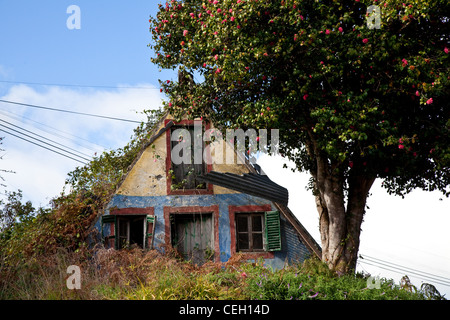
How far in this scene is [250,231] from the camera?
50.4ft

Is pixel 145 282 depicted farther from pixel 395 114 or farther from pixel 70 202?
pixel 395 114

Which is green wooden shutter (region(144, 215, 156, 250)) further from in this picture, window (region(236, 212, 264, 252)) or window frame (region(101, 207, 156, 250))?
window (region(236, 212, 264, 252))

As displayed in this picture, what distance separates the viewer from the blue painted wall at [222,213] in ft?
49.2

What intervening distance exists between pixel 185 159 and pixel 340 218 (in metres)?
5.67

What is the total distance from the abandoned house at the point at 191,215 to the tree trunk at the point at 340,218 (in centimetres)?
149

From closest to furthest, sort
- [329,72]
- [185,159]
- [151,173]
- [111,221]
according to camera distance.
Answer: [329,72]
[111,221]
[151,173]
[185,159]

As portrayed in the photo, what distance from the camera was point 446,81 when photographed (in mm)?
10547

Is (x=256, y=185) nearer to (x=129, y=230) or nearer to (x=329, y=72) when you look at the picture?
(x=329, y=72)

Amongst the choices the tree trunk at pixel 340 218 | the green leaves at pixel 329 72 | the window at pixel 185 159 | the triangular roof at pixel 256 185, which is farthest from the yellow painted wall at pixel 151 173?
the tree trunk at pixel 340 218

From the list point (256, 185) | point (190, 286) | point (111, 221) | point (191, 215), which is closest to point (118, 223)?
point (111, 221)

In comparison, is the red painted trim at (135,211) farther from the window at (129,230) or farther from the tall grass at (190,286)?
the tall grass at (190,286)

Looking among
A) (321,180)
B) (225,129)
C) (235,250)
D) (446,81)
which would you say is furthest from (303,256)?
(446,81)

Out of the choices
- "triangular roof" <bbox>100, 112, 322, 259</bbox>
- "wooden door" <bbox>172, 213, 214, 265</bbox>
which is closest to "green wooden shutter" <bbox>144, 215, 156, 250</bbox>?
"wooden door" <bbox>172, 213, 214, 265</bbox>
